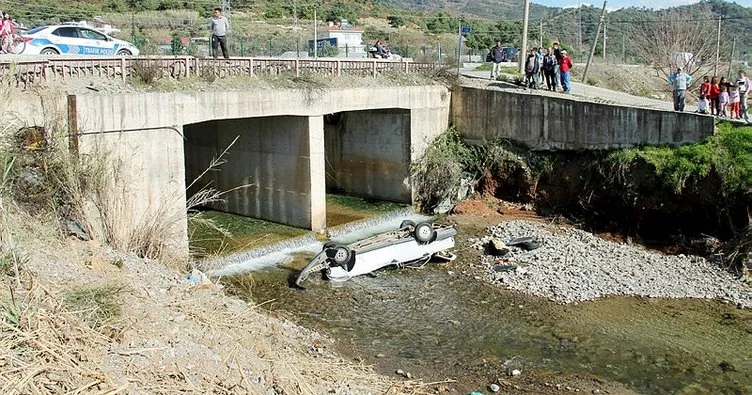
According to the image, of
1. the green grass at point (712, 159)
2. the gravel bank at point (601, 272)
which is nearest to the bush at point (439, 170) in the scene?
the gravel bank at point (601, 272)

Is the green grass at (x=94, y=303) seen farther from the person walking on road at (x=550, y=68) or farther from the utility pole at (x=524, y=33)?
the utility pole at (x=524, y=33)

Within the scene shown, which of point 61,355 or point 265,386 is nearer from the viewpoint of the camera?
point 61,355

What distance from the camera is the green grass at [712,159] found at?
21.8 metres

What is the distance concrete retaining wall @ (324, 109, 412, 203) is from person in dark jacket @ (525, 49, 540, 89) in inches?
189

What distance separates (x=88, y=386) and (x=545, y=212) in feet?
67.2

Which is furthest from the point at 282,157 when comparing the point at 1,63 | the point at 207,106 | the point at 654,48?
Result: the point at 654,48

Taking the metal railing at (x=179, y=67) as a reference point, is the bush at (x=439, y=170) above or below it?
below

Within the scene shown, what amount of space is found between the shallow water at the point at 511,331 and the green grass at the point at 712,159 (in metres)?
5.43

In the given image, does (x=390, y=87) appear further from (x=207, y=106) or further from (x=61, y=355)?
(x=61, y=355)

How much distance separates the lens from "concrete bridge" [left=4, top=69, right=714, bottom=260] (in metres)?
18.9

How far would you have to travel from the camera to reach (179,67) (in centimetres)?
2130

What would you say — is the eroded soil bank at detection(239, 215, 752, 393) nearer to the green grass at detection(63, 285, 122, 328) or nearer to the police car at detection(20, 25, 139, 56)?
the green grass at detection(63, 285, 122, 328)

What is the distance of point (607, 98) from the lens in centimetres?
2773

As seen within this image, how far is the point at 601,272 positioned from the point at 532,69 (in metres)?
10.6
